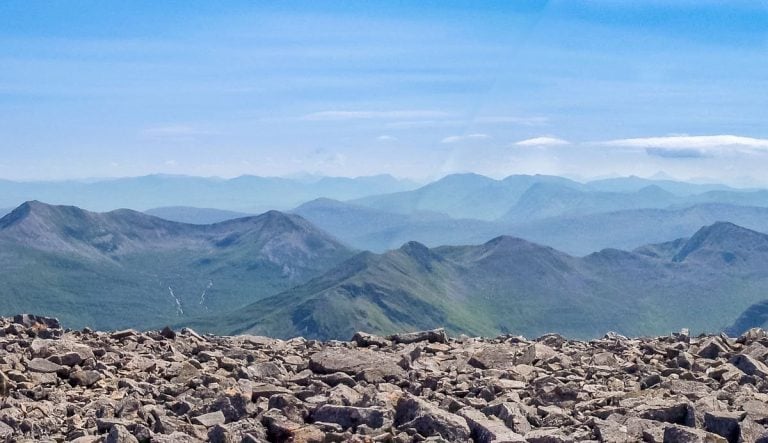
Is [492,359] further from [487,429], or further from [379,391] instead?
[487,429]

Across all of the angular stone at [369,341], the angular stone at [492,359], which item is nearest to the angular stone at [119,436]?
the angular stone at [492,359]

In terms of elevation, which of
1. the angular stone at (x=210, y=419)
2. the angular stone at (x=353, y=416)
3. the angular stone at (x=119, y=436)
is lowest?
the angular stone at (x=353, y=416)

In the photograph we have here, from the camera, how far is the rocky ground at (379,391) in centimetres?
1941

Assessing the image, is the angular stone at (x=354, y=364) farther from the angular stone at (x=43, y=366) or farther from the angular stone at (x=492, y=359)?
the angular stone at (x=43, y=366)

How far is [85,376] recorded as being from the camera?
2578cm

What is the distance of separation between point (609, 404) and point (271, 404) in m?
8.66

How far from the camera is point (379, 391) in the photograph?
2325 cm

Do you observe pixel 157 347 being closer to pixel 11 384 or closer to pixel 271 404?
pixel 11 384

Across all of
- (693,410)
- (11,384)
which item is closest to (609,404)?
(693,410)

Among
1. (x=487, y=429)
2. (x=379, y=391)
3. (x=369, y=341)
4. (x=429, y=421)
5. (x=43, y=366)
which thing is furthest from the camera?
(x=369, y=341)

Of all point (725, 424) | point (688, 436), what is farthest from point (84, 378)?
point (725, 424)

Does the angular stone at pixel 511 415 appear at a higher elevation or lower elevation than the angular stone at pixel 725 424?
higher

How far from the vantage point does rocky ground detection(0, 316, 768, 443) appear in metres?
19.4

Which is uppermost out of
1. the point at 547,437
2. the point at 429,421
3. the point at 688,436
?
the point at 429,421
